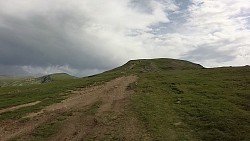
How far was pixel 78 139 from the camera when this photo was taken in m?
33.8

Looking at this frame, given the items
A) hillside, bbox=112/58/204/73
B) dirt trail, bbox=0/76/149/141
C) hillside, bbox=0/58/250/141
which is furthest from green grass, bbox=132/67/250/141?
hillside, bbox=112/58/204/73

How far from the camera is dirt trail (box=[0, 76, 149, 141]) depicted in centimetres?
3484

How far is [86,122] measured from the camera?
40031mm

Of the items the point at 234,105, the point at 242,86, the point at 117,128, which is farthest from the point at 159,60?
the point at 117,128

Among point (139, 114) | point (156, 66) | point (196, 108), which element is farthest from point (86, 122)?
point (156, 66)

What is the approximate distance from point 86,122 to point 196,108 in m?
15.3

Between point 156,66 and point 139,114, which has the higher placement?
point 156,66

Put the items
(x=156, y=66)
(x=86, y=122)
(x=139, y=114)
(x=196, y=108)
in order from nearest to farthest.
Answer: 1. (x=86, y=122)
2. (x=139, y=114)
3. (x=196, y=108)
4. (x=156, y=66)

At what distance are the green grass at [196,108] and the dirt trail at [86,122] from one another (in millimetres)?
2120

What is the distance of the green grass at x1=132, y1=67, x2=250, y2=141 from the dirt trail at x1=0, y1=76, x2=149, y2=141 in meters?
2.12

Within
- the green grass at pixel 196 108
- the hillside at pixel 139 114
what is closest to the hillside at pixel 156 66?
the green grass at pixel 196 108

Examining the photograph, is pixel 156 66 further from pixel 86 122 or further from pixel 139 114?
pixel 86 122

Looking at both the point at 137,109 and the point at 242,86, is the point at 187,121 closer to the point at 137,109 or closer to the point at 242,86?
the point at 137,109

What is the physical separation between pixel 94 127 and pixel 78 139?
13.5 feet
